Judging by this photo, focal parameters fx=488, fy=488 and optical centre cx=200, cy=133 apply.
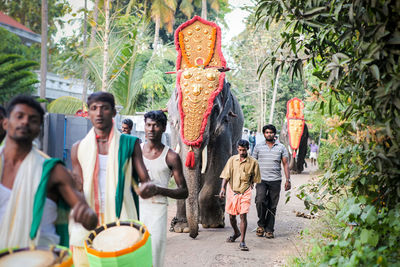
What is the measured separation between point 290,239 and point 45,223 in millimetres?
5756

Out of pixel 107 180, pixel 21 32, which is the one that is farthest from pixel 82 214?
pixel 21 32

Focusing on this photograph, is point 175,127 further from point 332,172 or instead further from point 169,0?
point 169,0

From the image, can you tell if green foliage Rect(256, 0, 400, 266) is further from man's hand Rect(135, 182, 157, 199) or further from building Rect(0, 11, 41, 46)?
building Rect(0, 11, 41, 46)

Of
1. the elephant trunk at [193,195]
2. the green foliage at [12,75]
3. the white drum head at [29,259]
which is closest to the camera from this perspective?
the white drum head at [29,259]

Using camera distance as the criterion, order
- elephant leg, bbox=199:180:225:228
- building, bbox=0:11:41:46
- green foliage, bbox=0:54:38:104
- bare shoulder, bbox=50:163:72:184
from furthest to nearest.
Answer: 1. building, bbox=0:11:41:46
2. green foliage, bbox=0:54:38:104
3. elephant leg, bbox=199:180:225:228
4. bare shoulder, bbox=50:163:72:184

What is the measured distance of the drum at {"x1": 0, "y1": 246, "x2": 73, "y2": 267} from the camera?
2387mm

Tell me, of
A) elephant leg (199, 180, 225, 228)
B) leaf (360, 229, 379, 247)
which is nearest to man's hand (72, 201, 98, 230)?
leaf (360, 229, 379, 247)

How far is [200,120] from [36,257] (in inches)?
209

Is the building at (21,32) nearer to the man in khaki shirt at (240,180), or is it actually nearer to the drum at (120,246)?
the man in khaki shirt at (240,180)

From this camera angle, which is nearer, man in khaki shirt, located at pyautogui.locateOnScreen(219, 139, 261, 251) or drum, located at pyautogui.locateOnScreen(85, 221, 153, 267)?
drum, located at pyautogui.locateOnScreen(85, 221, 153, 267)

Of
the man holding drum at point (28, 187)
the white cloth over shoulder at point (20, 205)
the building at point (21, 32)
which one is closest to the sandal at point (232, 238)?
the man holding drum at point (28, 187)

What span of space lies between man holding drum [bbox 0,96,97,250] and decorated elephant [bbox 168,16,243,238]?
4225mm

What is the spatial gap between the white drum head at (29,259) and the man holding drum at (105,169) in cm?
119

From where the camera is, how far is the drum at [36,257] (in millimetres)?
2387
